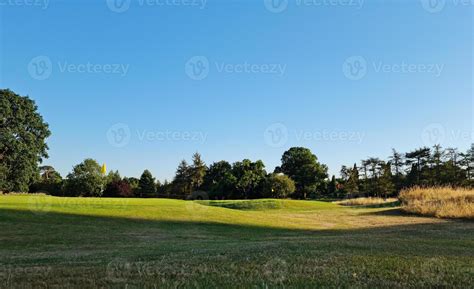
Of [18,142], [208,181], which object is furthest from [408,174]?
[18,142]

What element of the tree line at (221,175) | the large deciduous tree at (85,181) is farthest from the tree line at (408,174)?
the large deciduous tree at (85,181)

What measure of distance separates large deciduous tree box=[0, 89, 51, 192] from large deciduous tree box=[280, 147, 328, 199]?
157ft

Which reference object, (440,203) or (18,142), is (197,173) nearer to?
(18,142)

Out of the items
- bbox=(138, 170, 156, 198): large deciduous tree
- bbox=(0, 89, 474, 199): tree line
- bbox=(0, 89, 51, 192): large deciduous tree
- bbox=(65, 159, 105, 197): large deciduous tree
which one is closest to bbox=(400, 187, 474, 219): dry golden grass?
bbox=(0, 89, 474, 199): tree line

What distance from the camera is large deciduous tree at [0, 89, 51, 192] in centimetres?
4294

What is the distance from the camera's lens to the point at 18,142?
143 feet

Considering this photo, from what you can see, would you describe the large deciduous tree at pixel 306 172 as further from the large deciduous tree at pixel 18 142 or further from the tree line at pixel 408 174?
the large deciduous tree at pixel 18 142

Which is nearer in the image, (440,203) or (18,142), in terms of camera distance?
(440,203)

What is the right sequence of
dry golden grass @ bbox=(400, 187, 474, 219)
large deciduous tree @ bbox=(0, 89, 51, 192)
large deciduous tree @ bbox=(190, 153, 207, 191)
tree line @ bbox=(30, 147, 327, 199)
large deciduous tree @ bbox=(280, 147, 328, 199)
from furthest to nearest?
large deciduous tree @ bbox=(190, 153, 207, 191) → large deciduous tree @ bbox=(280, 147, 328, 199) → tree line @ bbox=(30, 147, 327, 199) → large deciduous tree @ bbox=(0, 89, 51, 192) → dry golden grass @ bbox=(400, 187, 474, 219)

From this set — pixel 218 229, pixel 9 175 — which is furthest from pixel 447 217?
pixel 9 175

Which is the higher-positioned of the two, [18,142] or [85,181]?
[18,142]

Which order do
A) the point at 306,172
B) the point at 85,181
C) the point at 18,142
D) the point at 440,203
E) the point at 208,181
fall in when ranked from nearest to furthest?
the point at 440,203
the point at 18,142
the point at 85,181
the point at 306,172
the point at 208,181

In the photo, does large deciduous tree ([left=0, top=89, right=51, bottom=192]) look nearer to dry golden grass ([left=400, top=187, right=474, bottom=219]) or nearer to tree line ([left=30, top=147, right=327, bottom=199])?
tree line ([left=30, top=147, right=327, bottom=199])

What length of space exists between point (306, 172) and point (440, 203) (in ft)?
170
